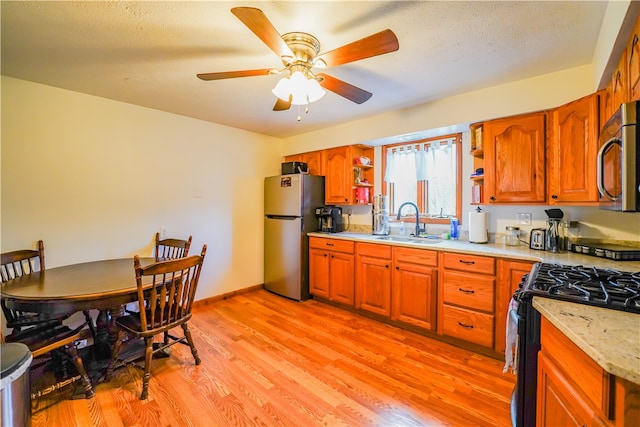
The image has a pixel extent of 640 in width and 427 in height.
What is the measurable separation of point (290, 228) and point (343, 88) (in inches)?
85.4

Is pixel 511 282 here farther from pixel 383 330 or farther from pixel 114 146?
pixel 114 146

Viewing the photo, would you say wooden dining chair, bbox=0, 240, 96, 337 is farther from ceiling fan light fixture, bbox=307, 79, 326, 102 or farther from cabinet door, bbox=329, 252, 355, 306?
cabinet door, bbox=329, 252, 355, 306

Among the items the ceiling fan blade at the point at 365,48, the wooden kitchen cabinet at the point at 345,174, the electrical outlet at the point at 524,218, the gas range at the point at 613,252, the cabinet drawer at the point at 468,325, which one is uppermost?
the ceiling fan blade at the point at 365,48

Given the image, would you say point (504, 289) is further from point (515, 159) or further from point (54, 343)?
point (54, 343)

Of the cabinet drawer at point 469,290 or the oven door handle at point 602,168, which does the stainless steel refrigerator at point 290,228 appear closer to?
the cabinet drawer at point 469,290

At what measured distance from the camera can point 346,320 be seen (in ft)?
9.77

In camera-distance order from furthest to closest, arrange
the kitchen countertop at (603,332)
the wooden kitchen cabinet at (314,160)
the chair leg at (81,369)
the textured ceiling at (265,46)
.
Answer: the wooden kitchen cabinet at (314,160), the chair leg at (81,369), the textured ceiling at (265,46), the kitchen countertop at (603,332)

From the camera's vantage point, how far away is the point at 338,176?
11.8 feet

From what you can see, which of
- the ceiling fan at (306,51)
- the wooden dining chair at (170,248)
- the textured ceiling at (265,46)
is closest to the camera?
the ceiling fan at (306,51)

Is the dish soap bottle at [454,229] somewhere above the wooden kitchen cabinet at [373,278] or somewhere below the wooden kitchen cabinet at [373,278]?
above

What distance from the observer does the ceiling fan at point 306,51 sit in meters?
1.24

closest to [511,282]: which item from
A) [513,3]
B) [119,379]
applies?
[513,3]

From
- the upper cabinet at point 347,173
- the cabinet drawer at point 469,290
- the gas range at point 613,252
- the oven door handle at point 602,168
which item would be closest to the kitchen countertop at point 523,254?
the gas range at point 613,252

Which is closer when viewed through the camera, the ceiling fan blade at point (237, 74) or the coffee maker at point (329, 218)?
the ceiling fan blade at point (237, 74)
